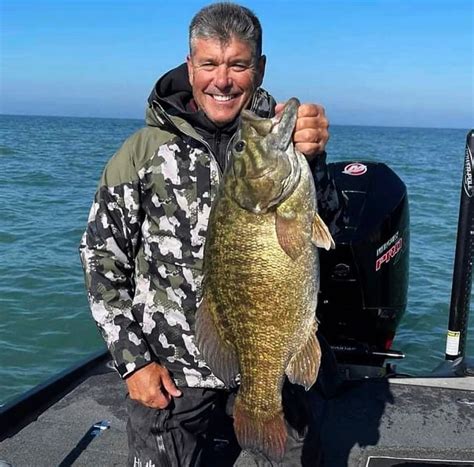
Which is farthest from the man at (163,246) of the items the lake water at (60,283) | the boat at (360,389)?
the lake water at (60,283)

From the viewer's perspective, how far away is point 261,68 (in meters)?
3.00

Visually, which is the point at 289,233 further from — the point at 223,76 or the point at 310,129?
the point at 223,76

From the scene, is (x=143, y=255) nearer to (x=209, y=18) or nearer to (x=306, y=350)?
(x=306, y=350)

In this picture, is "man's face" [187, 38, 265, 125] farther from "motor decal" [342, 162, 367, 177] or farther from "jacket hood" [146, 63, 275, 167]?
"motor decal" [342, 162, 367, 177]

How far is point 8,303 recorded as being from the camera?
9.86m

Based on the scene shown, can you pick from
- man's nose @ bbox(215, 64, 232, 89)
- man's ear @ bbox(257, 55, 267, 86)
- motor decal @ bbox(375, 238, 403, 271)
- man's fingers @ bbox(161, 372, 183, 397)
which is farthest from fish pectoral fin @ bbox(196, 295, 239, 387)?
motor decal @ bbox(375, 238, 403, 271)

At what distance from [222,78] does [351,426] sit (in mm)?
2503

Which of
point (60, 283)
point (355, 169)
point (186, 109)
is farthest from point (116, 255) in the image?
point (60, 283)

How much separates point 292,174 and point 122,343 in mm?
1130

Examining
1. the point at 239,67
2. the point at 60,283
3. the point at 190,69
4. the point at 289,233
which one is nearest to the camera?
the point at 289,233

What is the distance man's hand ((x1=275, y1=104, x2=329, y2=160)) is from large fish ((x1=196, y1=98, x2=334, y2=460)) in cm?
5

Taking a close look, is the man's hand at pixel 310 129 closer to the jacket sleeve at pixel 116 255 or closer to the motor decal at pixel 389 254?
the jacket sleeve at pixel 116 255

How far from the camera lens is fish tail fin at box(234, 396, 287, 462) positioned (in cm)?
284

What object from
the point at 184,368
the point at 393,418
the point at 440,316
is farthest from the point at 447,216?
the point at 184,368
